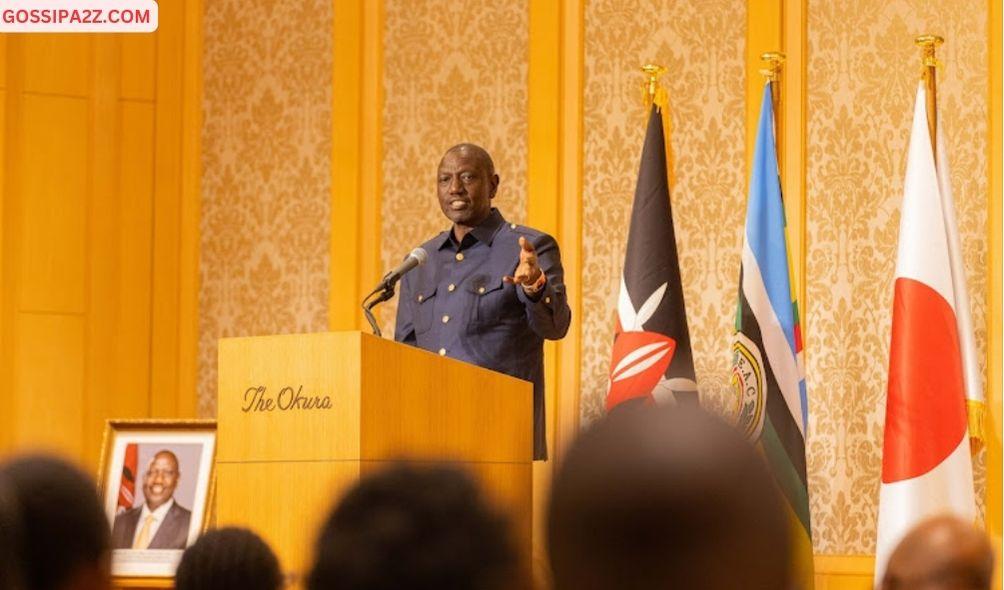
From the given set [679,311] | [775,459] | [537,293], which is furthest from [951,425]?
[537,293]

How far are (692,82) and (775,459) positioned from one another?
1.66 m

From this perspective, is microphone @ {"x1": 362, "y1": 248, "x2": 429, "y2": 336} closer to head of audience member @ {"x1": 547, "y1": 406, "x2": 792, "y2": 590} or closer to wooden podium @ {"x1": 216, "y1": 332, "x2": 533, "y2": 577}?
wooden podium @ {"x1": 216, "y1": 332, "x2": 533, "y2": 577}

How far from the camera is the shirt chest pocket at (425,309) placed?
427cm

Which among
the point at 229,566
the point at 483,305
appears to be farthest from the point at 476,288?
the point at 229,566

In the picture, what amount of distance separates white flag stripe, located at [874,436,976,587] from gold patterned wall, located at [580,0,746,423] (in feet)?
3.20

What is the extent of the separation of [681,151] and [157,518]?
96.4 inches

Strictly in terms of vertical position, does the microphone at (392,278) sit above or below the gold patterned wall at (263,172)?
below

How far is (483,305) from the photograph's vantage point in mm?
4152

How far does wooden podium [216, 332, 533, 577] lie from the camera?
3.26 metres

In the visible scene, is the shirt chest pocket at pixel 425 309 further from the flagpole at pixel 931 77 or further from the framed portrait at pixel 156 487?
the flagpole at pixel 931 77

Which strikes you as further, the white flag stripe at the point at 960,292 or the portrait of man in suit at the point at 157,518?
the white flag stripe at the point at 960,292

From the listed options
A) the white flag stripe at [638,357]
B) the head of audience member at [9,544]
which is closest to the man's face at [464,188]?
the white flag stripe at [638,357]

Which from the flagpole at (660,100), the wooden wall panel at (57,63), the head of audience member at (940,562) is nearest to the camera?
the head of audience member at (940,562)

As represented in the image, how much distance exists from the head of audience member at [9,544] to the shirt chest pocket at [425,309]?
125 inches
